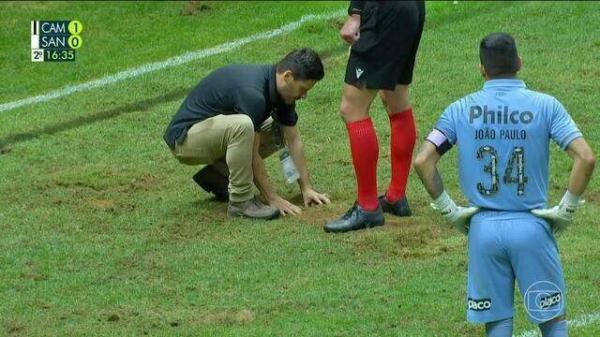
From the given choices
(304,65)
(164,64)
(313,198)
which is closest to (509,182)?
(304,65)

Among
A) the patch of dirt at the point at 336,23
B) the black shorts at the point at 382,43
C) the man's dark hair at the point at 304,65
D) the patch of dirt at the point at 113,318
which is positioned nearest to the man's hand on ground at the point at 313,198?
the man's dark hair at the point at 304,65

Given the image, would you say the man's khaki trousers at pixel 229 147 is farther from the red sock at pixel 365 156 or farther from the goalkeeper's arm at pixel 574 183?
the goalkeeper's arm at pixel 574 183

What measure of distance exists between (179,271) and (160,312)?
709 mm

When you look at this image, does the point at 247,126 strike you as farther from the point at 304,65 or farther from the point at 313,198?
the point at 313,198

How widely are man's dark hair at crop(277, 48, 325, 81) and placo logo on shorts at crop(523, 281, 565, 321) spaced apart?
320cm

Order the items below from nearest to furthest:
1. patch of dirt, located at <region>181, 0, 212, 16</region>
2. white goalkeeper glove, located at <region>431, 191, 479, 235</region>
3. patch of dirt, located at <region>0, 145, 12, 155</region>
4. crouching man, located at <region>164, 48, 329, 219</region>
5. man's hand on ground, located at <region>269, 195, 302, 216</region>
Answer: white goalkeeper glove, located at <region>431, 191, 479, 235</region>
crouching man, located at <region>164, 48, 329, 219</region>
man's hand on ground, located at <region>269, 195, 302, 216</region>
patch of dirt, located at <region>0, 145, 12, 155</region>
patch of dirt, located at <region>181, 0, 212, 16</region>

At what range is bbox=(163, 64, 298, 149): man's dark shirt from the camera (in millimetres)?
9531

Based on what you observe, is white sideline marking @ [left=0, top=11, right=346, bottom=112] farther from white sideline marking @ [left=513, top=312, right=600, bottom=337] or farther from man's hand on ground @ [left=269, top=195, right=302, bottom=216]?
white sideline marking @ [left=513, top=312, right=600, bottom=337]

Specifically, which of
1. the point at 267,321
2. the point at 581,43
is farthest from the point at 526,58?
the point at 267,321

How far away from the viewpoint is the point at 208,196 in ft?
33.8

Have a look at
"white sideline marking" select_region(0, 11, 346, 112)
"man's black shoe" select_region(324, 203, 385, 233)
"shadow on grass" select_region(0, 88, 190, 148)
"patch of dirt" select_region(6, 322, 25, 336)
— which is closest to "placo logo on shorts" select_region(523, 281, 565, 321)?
"patch of dirt" select_region(6, 322, 25, 336)

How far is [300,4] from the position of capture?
1554 centimetres

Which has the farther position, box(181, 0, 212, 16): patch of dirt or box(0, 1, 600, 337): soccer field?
box(181, 0, 212, 16): patch of dirt

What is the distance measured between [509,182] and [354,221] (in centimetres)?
294
